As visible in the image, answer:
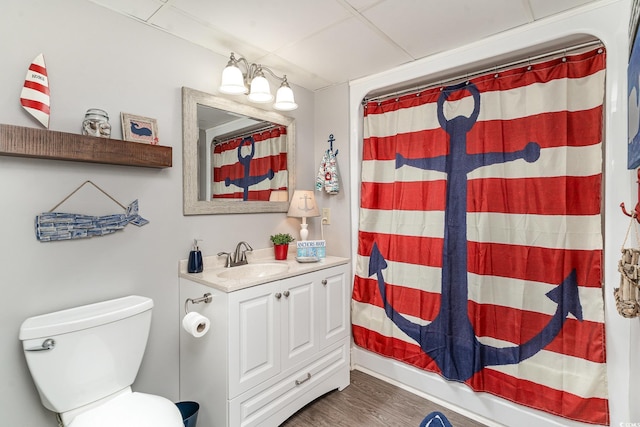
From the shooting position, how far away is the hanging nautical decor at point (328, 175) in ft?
7.95

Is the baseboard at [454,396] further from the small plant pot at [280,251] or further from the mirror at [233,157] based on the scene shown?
the mirror at [233,157]

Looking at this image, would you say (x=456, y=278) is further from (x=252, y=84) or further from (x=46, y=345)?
(x=46, y=345)

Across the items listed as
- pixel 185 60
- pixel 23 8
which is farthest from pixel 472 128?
pixel 23 8

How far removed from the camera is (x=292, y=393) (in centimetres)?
183

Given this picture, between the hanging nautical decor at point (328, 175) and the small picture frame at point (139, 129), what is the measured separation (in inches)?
47.6

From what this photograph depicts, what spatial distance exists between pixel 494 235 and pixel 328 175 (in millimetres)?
1233

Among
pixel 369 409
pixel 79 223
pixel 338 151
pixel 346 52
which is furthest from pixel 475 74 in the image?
pixel 79 223

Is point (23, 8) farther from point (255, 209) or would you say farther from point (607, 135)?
point (607, 135)

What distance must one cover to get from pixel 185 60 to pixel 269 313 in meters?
1.57

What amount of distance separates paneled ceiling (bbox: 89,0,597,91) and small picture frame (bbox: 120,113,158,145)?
53 cm

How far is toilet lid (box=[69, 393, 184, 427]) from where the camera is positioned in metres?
1.18

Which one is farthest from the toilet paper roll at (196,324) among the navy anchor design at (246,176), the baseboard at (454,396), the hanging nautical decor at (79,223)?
the baseboard at (454,396)

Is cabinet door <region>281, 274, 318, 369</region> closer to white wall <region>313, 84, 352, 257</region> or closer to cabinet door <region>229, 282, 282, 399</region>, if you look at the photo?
cabinet door <region>229, 282, 282, 399</region>

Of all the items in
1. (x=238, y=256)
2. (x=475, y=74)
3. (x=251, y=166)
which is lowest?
(x=238, y=256)
